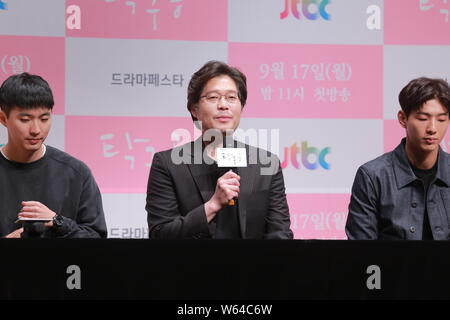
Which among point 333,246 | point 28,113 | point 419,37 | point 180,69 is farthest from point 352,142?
point 28,113

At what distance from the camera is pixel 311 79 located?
315cm

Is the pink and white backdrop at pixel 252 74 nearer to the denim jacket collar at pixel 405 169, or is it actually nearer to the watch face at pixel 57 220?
the denim jacket collar at pixel 405 169

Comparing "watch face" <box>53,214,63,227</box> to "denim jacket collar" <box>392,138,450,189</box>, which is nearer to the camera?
"watch face" <box>53,214,63,227</box>

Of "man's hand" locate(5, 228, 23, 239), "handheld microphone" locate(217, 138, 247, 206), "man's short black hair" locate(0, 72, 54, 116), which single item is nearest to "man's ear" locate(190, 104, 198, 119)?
"handheld microphone" locate(217, 138, 247, 206)

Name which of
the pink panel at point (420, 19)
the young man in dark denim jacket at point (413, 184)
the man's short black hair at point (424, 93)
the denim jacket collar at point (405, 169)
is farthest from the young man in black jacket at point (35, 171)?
the pink panel at point (420, 19)

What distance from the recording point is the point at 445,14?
3.14 m

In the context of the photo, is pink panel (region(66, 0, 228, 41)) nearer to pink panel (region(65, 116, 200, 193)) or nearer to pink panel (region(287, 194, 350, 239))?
pink panel (region(65, 116, 200, 193))

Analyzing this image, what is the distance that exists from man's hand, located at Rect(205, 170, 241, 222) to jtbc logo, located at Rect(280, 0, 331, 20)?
3.42 feet

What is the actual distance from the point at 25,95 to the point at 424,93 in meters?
1.54

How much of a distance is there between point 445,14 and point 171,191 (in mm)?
1552

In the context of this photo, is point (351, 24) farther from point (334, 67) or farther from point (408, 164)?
point (408, 164)

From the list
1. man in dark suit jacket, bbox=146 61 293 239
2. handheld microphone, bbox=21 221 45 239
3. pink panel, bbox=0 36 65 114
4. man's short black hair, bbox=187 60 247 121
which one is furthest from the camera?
pink panel, bbox=0 36 65 114

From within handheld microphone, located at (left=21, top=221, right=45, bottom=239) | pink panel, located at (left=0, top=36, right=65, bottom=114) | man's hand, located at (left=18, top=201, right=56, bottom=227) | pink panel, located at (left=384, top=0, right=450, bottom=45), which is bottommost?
handheld microphone, located at (left=21, top=221, right=45, bottom=239)

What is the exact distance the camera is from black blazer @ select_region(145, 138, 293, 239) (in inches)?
101
